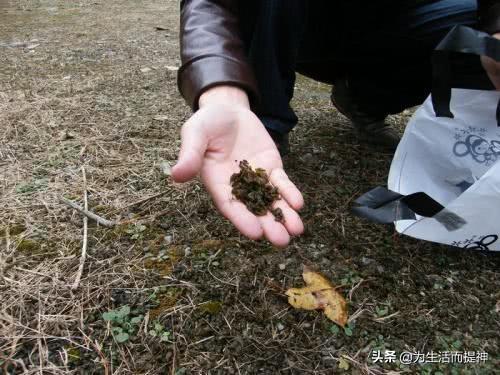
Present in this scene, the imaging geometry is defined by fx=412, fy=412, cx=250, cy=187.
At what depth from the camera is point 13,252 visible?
144 cm

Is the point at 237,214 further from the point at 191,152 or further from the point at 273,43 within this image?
the point at 273,43

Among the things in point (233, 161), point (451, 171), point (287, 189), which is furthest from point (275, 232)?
point (451, 171)

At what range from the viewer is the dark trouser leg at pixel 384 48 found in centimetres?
200

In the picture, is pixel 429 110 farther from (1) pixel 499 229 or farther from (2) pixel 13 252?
(2) pixel 13 252

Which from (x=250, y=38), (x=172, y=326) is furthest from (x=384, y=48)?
(x=172, y=326)

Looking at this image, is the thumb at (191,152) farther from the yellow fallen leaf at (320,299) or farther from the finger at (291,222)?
the yellow fallen leaf at (320,299)

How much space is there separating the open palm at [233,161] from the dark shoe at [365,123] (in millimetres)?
1143

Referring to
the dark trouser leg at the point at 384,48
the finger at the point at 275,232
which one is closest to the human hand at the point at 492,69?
the dark trouser leg at the point at 384,48

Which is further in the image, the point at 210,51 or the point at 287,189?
the point at 210,51

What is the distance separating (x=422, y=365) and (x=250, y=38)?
1.41 m

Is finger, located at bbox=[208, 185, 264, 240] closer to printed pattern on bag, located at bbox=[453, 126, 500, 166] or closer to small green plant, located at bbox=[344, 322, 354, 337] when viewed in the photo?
small green plant, located at bbox=[344, 322, 354, 337]

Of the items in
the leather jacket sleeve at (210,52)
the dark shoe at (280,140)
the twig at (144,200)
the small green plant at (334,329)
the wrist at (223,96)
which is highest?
the leather jacket sleeve at (210,52)

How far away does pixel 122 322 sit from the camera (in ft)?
4.06

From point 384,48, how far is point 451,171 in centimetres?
77
